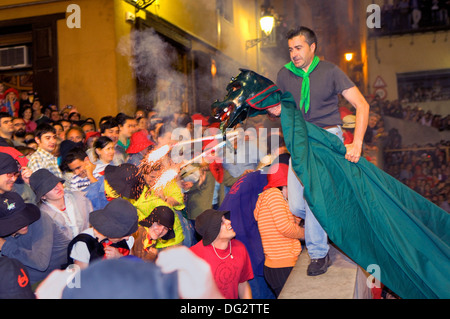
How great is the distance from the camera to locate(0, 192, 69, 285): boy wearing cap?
11.9ft

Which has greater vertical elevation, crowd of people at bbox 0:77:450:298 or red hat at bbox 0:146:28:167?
red hat at bbox 0:146:28:167

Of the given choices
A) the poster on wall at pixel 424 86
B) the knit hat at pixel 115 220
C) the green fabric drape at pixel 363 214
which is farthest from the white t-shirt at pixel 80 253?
the poster on wall at pixel 424 86

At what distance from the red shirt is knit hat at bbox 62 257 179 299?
247 centimetres

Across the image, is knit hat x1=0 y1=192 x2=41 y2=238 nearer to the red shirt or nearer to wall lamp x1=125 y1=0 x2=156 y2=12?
the red shirt

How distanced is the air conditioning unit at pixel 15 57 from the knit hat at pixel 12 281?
35.6 feet

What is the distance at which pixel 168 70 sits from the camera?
14.2 metres

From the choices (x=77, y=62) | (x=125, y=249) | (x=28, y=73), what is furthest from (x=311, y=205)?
(x=28, y=73)

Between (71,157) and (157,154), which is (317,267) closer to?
(157,154)

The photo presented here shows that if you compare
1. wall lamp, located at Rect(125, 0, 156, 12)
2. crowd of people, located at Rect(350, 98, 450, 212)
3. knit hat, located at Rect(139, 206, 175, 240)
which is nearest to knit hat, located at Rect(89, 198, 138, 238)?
knit hat, located at Rect(139, 206, 175, 240)

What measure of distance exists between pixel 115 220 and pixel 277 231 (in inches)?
58.2

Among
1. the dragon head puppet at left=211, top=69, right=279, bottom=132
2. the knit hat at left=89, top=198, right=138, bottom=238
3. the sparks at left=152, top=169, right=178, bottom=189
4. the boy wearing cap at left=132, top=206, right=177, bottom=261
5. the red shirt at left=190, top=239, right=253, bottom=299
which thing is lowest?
the red shirt at left=190, top=239, right=253, bottom=299

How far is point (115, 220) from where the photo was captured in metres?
3.48

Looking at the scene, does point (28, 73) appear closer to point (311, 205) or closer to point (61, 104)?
point (61, 104)

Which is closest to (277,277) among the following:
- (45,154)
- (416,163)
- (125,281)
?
(45,154)
